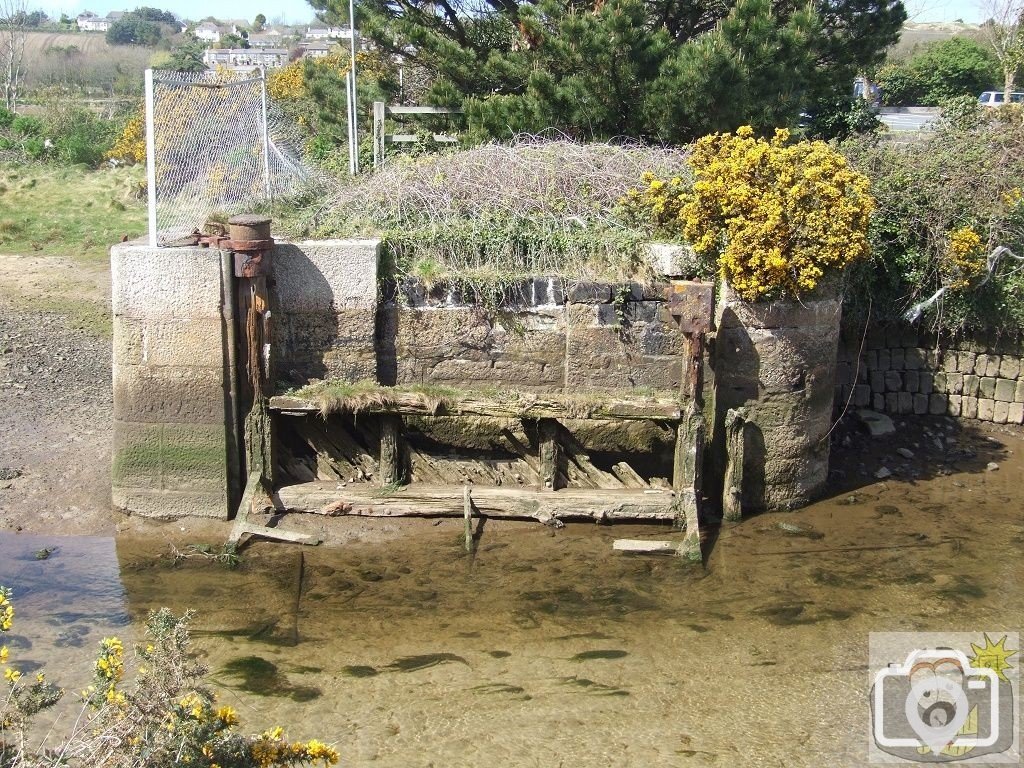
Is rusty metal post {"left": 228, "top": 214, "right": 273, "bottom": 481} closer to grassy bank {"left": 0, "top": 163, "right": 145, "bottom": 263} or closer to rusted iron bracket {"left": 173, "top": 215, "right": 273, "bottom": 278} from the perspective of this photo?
rusted iron bracket {"left": 173, "top": 215, "right": 273, "bottom": 278}

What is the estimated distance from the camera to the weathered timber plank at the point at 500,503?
8414 millimetres

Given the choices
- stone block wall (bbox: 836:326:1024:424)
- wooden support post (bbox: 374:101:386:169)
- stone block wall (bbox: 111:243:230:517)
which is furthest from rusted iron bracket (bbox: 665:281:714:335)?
wooden support post (bbox: 374:101:386:169)

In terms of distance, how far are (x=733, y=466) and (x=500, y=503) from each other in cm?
194

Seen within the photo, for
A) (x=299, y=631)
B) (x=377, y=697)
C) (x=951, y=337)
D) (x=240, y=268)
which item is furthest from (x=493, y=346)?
(x=951, y=337)

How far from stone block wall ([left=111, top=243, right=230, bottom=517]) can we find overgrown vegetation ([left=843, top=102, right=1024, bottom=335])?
5.94 m

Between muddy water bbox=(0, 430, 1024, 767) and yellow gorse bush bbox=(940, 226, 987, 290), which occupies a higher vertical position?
yellow gorse bush bbox=(940, 226, 987, 290)

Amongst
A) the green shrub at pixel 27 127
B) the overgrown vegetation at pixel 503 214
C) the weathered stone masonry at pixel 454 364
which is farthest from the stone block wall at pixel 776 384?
the green shrub at pixel 27 127

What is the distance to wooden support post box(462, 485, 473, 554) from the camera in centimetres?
808

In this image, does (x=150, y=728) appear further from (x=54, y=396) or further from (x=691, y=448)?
(x=54, y=396)

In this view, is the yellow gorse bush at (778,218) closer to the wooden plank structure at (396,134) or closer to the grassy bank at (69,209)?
the wooden plank structure at (396,134)

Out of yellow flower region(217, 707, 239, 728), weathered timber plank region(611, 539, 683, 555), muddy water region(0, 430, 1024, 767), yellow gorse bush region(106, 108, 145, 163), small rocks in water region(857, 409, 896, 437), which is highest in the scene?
yellow gorse bush region(106, 108, 145, 163)

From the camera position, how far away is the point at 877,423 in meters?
10.3

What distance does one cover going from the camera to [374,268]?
8469 millimetres

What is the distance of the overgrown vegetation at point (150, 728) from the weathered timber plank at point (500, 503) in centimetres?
397
